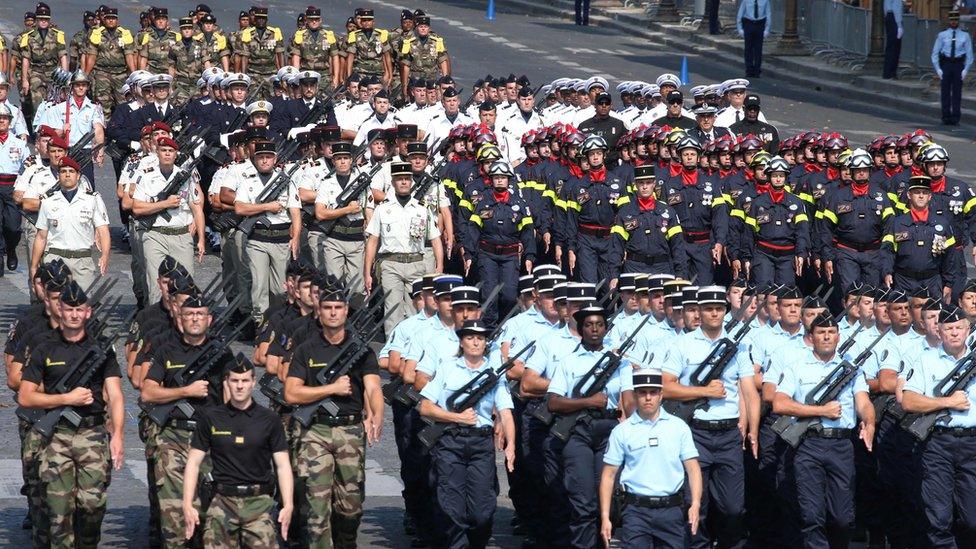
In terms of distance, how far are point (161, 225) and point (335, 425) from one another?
7.74 metres

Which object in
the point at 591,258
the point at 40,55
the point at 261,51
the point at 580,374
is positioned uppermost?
the point at 580,374

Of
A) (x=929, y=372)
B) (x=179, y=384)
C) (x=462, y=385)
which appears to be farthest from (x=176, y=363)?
(x=929, y=372)

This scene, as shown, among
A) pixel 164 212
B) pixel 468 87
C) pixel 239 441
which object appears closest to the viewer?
pixel 239 441

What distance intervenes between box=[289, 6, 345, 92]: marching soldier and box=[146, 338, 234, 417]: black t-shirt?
58.5ft

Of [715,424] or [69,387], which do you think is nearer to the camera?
[69,387]

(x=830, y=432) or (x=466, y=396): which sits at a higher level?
→ (x=466, y=396)

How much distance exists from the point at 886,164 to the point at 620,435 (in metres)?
10.2

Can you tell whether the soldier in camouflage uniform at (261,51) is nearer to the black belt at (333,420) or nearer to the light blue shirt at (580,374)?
the light blue shirt at (580,374)

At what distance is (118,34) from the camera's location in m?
33.3

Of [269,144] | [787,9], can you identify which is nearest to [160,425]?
[269,144]

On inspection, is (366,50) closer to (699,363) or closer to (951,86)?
(951,86)

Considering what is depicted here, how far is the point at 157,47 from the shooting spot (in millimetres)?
33219

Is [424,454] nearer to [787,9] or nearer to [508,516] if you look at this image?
[508,516]

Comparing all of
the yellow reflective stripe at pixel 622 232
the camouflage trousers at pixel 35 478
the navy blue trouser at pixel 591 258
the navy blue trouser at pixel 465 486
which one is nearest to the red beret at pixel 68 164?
the navy blue trouser at pixel 591 258
